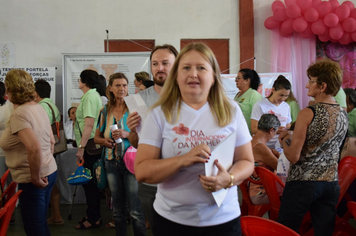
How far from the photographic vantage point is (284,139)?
219 cm

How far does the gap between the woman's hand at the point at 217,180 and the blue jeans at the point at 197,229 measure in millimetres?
166

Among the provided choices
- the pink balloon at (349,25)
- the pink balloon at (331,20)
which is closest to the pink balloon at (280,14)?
the pink balloon at (331,20)

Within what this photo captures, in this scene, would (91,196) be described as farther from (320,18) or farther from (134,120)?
(320,18)

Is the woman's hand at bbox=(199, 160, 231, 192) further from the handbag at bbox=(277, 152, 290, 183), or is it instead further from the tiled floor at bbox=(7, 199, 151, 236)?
the tiled floor at bbox=(7, 199, 151, 236)

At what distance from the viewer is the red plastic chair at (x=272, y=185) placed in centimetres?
236

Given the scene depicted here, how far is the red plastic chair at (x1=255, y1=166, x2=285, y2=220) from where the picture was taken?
7.73ft

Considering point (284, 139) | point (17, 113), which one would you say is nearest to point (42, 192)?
point (17, 113)

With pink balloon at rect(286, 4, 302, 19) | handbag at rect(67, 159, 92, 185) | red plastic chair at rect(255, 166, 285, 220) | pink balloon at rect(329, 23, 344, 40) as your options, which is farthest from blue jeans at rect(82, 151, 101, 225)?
pink balloon at rect(329, 23, 344, 40)

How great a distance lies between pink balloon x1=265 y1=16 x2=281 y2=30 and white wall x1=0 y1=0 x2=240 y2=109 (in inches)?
22.8

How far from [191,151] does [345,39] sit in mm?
5311

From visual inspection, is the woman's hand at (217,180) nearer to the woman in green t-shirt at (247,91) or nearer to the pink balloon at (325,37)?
the woman in green t-shirt at (247,91)

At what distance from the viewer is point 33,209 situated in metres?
2.16

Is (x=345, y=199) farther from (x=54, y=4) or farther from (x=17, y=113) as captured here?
(x=54, y=4)

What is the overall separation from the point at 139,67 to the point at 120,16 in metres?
1.29
